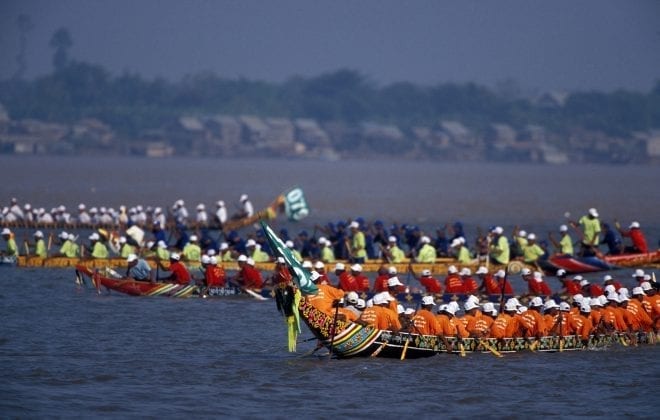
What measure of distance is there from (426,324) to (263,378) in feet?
10.9

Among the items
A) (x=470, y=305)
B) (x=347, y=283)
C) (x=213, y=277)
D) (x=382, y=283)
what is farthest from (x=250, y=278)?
(x=470, y=305)

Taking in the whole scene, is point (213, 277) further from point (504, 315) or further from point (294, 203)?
point (294, 203)

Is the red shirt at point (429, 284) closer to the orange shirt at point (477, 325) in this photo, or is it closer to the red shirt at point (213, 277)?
the red shirt at point (213, 277)

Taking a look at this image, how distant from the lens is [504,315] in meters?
28.4

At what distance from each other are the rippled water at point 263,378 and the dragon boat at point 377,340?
201mm

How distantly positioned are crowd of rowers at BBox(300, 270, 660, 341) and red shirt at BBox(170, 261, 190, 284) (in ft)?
19.1

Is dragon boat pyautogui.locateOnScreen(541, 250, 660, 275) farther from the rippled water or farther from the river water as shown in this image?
the rippled water

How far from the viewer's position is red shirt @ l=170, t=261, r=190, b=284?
3619 cm

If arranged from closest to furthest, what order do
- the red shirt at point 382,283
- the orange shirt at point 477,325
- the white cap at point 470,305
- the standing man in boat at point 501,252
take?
the orange shirt at point 477,325 < the white cap at point 470,305 < the red shirt at point 382,283 < the standing man in boat at point 501,252

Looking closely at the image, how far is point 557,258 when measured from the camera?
138 ft

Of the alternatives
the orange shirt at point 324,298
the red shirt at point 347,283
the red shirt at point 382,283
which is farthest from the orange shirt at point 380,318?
the red shirt at point 347,283

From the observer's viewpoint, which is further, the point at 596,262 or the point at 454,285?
the point at 596,262

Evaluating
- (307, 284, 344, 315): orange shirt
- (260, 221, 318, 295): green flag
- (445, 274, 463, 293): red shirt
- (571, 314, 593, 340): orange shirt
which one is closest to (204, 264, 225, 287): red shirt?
(445, 274, 463, 293): red shirt

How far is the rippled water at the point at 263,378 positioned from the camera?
24266 millimetres
